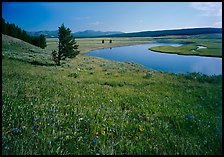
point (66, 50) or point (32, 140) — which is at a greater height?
point (66, 50)

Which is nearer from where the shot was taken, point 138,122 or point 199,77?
point 138,122

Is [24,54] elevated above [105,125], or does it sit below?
above

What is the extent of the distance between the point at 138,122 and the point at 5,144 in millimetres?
2772

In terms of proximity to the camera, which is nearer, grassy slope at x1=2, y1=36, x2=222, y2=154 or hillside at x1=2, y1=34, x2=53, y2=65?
grassy slope at x1=2, y1=36, x2=222, y2=154

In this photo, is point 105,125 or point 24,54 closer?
point 105,125

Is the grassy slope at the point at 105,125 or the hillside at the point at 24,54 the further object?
the hillside at the point at 24,54

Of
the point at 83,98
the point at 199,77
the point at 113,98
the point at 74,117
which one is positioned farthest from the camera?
the point at 199,77

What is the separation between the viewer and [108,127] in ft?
14.3

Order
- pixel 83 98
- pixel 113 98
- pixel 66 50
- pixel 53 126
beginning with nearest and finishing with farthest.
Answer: pixel 53 126 → pixel 83 98 → pixel 113 98 → pixel 66 50

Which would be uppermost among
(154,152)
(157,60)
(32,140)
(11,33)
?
(11,33)

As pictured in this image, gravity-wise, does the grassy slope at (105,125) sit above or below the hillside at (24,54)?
below

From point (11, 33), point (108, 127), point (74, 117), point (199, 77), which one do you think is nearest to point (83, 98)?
point (74, 117)

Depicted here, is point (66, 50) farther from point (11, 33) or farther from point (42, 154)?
point (11, 33)

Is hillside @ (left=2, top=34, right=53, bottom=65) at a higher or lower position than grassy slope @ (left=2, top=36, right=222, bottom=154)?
higher
